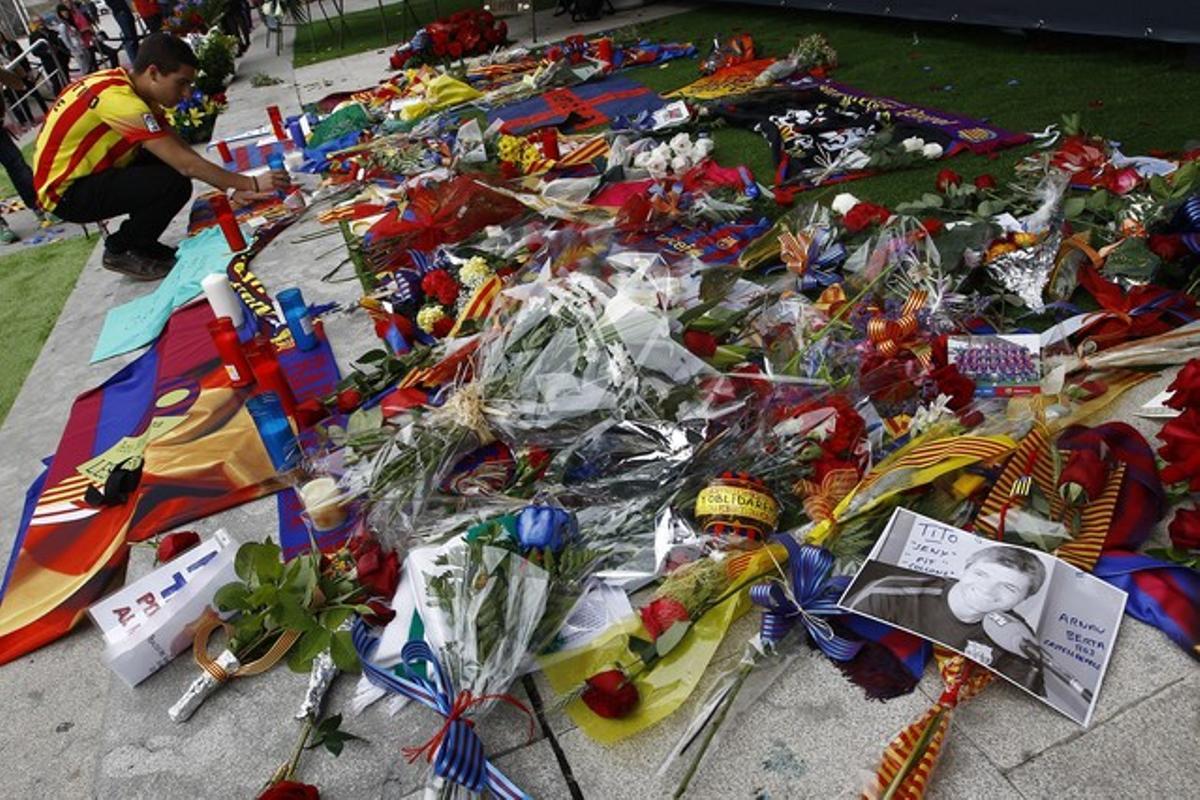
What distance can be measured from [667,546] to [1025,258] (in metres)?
1.89

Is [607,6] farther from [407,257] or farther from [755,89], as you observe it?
[407,257]

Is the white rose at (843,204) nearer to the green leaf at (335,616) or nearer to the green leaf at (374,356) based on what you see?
the green leaf at (374,356)

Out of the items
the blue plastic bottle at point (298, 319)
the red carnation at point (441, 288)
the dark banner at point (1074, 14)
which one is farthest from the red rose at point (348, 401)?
the dark banner at point (1074, 14)

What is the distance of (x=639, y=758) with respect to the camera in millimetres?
1722

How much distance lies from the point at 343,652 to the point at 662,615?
2.53ft

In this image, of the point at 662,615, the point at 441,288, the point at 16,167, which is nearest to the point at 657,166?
the point at 441,288

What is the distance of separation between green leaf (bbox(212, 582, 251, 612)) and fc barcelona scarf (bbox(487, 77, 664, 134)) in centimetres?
481

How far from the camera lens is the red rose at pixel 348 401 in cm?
312

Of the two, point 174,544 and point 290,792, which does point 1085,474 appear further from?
point 174,544

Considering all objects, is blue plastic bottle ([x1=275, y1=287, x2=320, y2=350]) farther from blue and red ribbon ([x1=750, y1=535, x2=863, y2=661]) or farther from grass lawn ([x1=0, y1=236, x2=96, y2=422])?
blue and red ribbon ([x1=750, y1=535, x2=863, y2=661])

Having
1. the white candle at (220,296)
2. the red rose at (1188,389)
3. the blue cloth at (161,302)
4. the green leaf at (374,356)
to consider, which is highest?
the white candle at (220,296)

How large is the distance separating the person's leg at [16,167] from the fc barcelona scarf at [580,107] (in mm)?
4013

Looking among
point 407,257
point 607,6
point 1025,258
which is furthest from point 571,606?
point 607,6

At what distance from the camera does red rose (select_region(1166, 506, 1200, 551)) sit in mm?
1776
